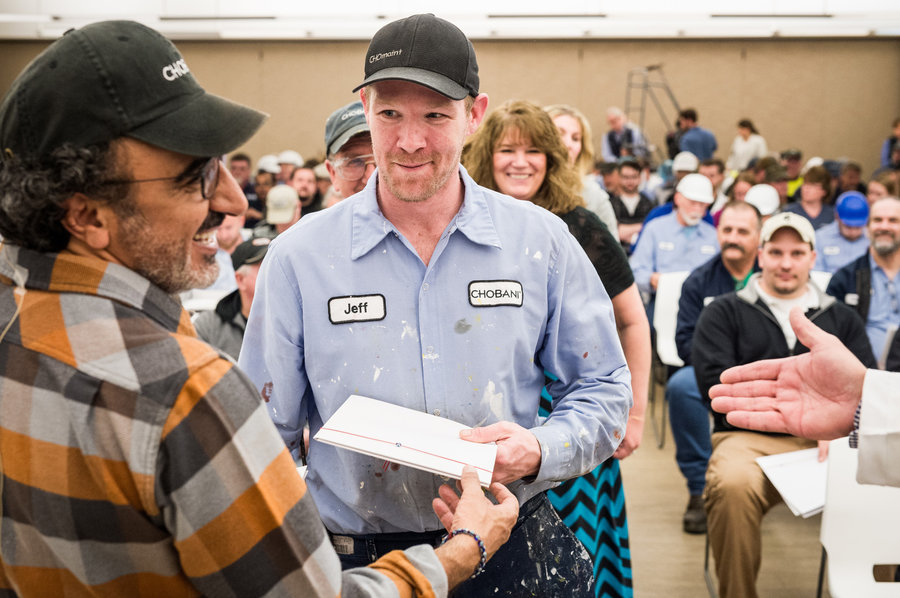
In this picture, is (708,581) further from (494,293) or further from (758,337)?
(494,293)

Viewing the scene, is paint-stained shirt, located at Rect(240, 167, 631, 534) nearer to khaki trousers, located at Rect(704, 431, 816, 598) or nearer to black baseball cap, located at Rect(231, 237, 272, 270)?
black baseball cap, located at Rect(231, 237, 272, 270)

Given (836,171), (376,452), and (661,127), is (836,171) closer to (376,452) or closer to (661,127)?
(661,127)

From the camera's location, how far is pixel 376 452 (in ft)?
4.52

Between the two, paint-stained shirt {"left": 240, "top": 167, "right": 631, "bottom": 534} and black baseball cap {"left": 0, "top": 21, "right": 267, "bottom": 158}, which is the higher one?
black baseball cap {"left": 0, "top": 21, "right": 267, "bottom": 158}

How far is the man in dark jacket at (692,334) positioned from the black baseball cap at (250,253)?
7.33 ft

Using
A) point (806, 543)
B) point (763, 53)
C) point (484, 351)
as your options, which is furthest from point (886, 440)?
point (763, 53)

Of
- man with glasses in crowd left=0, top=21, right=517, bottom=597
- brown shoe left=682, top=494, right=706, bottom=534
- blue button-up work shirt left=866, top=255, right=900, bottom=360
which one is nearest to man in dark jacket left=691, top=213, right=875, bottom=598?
brown shoe left=682, top=494, right=706, bottom=534

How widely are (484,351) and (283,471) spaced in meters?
0.65

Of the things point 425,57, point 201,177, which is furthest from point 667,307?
point 201,177

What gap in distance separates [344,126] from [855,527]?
2.13 m

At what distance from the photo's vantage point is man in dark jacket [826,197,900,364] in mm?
4666

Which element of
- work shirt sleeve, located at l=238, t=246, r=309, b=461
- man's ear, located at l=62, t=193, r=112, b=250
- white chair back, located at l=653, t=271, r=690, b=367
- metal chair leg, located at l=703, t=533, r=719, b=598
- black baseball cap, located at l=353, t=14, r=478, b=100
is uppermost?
black baseball cap, located at l=353, t=14, r=478, b=100

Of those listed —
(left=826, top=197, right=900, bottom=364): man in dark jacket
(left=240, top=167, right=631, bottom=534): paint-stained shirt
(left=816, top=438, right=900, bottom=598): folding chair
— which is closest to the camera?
(left=240, top=167, right=631, bottom=534): paint-stained shirt

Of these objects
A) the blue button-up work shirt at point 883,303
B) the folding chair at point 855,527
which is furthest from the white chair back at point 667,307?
the folding chair at point 855,527
